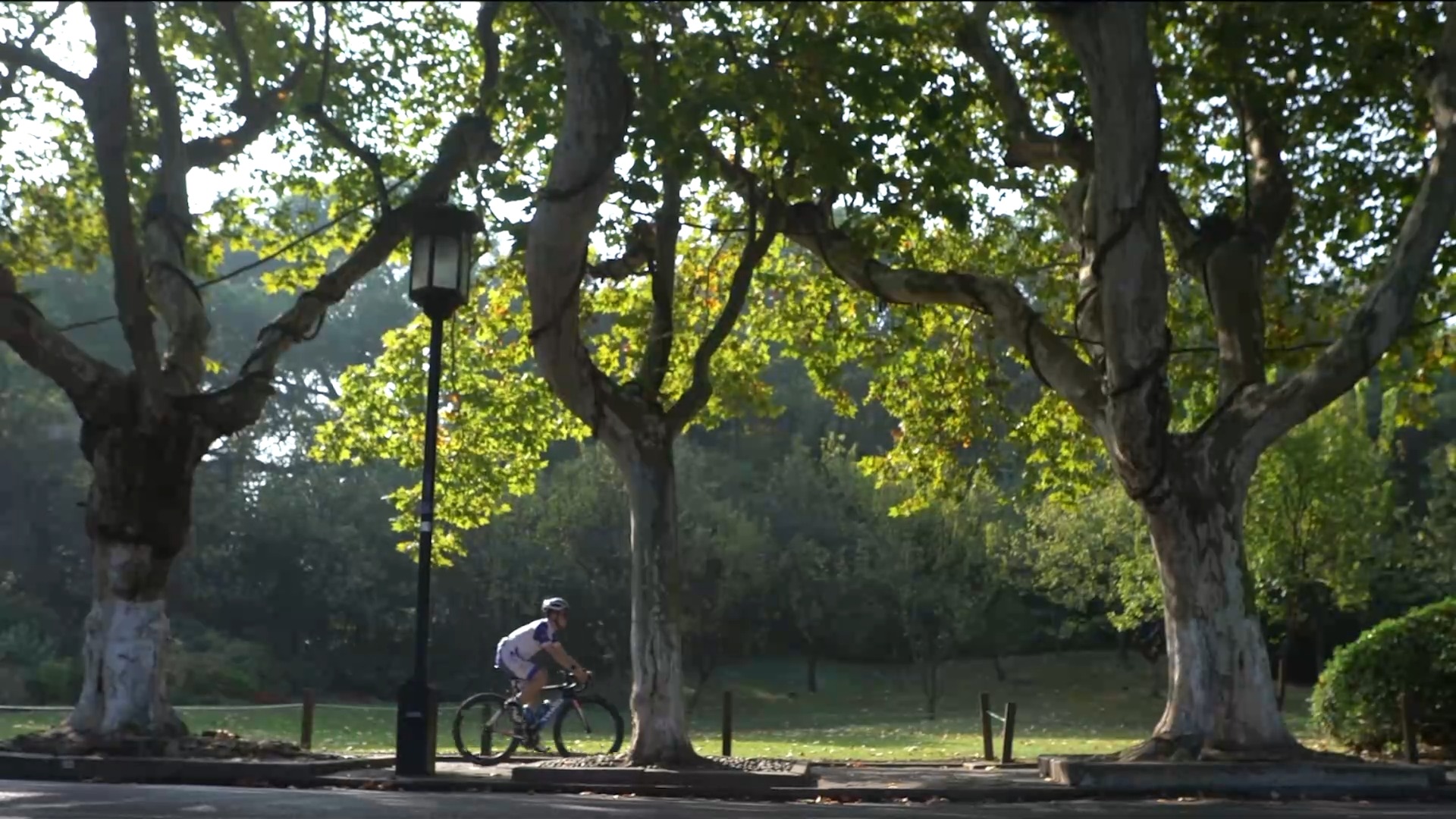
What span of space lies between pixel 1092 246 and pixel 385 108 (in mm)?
8349

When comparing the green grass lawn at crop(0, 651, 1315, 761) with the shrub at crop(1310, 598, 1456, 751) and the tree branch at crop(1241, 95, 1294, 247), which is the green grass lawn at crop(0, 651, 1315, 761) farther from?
the tree branch at crop(1241, 95, 1294, 247)

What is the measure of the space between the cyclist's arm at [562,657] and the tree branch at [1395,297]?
7639 millimetres

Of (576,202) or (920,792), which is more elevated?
(576,202)

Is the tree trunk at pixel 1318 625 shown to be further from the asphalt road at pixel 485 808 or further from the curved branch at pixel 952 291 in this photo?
the asphalt road at pixel 485 808

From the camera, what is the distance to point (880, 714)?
4850cm

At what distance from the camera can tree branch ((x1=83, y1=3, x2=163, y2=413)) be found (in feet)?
49.6

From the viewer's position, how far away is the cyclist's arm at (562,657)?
19547 millimetres

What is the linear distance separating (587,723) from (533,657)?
997 mm

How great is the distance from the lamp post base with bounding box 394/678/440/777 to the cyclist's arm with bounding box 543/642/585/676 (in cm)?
358

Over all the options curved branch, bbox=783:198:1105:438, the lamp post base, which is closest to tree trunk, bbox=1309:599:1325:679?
curved branch, bbox=783:198:1105:438

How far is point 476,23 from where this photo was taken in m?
18.2

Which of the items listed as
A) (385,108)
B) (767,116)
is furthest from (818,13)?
(385,108)

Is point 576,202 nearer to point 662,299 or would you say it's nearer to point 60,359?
point 662,299

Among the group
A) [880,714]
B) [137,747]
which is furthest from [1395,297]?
[880,714]
